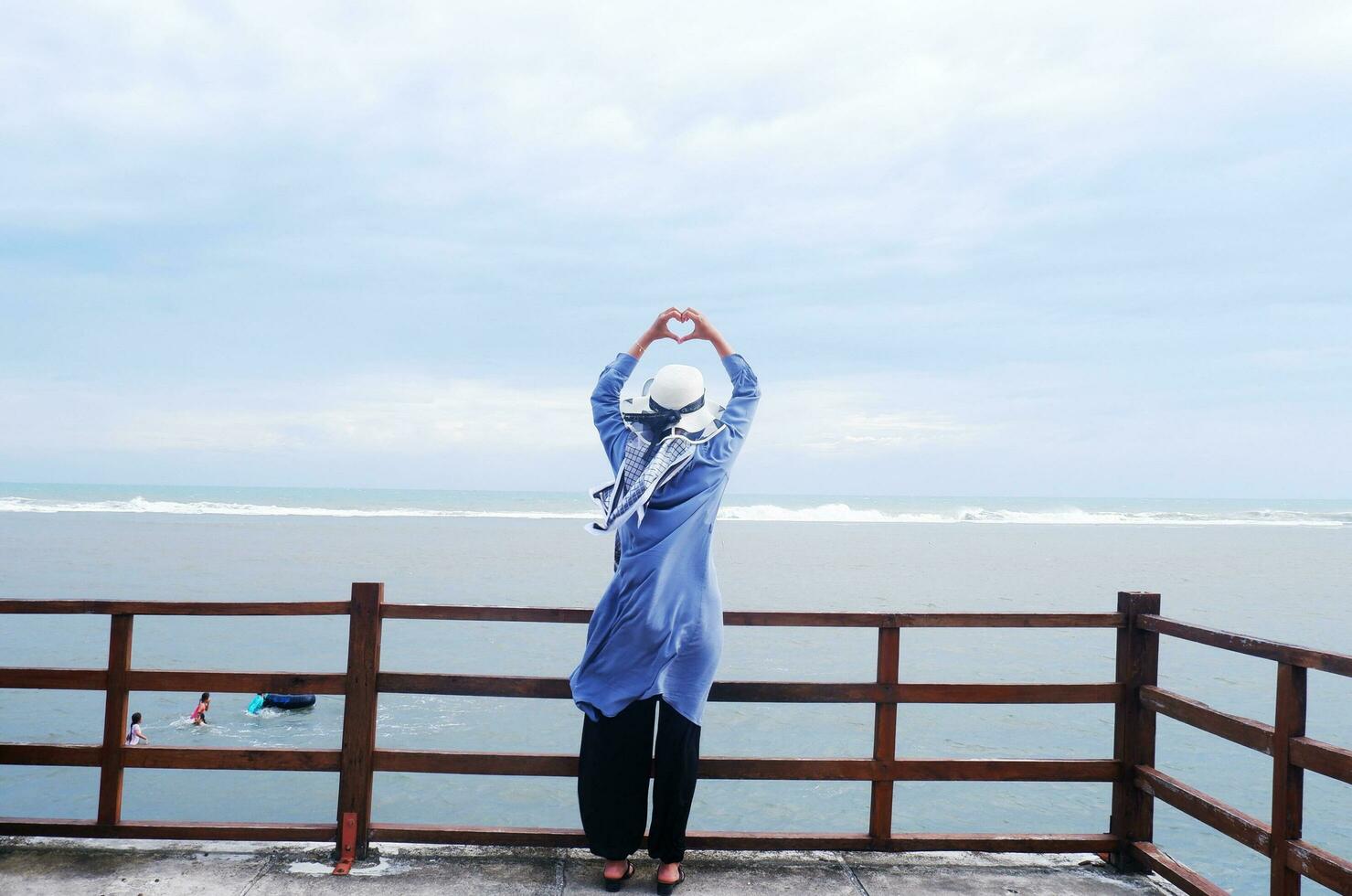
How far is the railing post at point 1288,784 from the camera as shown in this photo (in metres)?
2.92

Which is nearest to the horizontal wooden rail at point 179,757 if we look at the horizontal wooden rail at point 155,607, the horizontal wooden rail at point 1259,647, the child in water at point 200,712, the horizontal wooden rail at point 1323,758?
the horizontal wooden rail at point 155,607

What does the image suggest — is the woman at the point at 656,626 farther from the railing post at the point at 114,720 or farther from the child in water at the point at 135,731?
the child in water at the point at 135,731

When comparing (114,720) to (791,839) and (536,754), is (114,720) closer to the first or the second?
(536,754)

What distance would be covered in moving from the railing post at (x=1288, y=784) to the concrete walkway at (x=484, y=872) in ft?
1.80

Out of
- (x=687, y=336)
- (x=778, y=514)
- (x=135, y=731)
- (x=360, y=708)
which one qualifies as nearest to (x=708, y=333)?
(x=687, y=336)

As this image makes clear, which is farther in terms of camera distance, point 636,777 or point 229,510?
point 229,510

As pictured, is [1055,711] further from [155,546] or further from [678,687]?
[155,546]

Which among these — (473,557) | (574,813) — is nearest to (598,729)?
(574,813)

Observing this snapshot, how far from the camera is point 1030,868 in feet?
11.8

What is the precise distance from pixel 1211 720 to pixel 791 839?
1.57 metres

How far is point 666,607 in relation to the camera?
314 cm

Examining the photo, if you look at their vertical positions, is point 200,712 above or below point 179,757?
below

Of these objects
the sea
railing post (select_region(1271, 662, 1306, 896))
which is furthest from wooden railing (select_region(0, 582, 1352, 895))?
the sea

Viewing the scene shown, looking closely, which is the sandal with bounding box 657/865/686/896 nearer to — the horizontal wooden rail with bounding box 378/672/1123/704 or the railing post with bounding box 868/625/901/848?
the horizontal wooden rail with bounding box 378/672/1123/704
